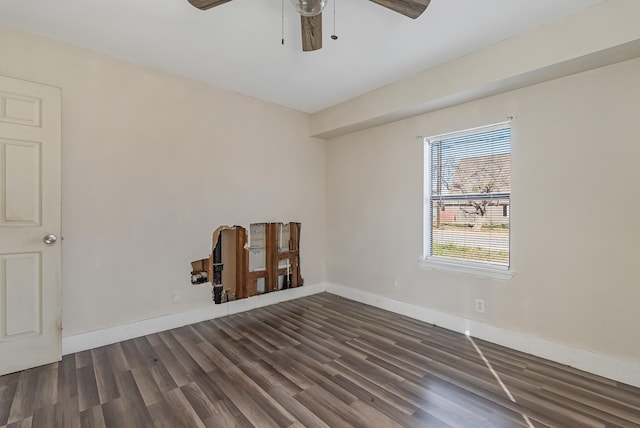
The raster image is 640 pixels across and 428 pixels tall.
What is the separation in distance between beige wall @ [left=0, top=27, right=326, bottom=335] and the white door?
15 cm

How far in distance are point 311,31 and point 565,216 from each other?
97.7 inches

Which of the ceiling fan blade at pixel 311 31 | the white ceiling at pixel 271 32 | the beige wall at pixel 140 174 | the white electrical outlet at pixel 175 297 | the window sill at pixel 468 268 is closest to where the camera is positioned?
the ceiling fan blade at pixel 311 31

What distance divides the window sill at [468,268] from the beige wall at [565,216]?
6cm

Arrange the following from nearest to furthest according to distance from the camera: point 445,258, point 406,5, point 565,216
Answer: point 406,5 < point 565,216 < point 445,258

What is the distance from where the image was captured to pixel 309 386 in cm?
219

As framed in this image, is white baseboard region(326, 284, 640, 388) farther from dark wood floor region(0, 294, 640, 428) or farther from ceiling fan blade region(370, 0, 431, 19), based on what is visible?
ceiling fan blade region(370, 0, 431, 19)

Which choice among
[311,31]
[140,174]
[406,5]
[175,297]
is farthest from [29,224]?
[406,5]

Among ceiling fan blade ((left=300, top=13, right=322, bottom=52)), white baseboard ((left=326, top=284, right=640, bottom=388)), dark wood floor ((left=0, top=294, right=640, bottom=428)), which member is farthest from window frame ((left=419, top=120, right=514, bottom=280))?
ceiling fan blade ((left=300, top=13, right=322, bottom=52))

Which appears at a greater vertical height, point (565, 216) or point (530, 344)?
point (565, 216)

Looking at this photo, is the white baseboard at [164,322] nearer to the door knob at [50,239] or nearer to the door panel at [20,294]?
the door panel at [20,294]

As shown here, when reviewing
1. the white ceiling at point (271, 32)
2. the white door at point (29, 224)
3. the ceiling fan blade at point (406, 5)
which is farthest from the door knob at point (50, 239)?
the ceiling fan blade at point (406, 5)

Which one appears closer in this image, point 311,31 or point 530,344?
point 311,31

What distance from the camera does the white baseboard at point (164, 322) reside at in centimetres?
271

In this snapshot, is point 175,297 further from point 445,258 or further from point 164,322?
point 445,258
